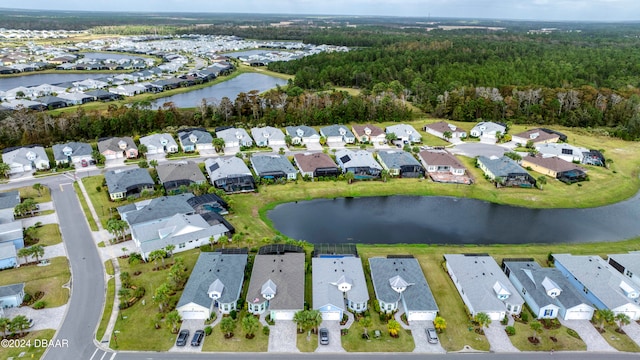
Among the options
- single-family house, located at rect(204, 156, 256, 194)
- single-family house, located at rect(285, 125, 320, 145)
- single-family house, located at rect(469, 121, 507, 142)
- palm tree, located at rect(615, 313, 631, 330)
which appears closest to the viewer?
palm tree, located at rect(615, 313, 631, 330)

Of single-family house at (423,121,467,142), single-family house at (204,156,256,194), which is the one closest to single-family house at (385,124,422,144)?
single-family house at (423,121,467,142)

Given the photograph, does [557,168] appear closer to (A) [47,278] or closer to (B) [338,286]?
(B) [338,286]

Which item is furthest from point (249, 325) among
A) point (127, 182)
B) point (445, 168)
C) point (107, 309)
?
point (445, 168)

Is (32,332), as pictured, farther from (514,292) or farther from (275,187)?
(514,292)

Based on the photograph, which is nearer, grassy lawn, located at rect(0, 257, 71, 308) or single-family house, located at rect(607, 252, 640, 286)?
grassy lawn, located at rect(0, 257, 71, 308)

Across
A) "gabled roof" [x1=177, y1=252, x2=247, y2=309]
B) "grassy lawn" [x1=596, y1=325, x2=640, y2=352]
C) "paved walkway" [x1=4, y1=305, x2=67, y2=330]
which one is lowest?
"paved walkway" [x1=4, y1=305, x2=67, y2=330]

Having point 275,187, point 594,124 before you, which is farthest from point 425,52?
point 275,187

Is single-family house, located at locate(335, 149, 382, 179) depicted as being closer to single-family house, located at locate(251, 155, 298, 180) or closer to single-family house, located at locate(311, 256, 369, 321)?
single-family house, located at locate(251, 155, 298, 180)
